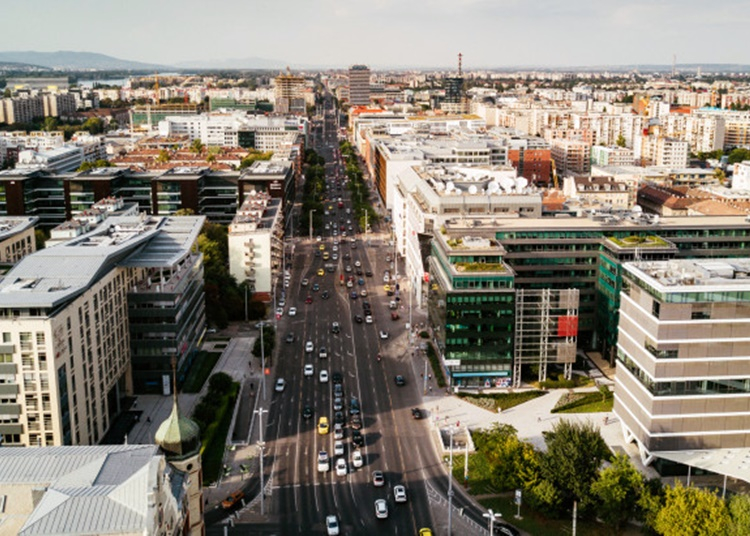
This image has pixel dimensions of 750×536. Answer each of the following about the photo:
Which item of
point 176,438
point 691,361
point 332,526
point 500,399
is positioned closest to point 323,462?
point 332,526

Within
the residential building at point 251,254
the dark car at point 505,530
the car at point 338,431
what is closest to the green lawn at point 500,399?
the car at point 338,431

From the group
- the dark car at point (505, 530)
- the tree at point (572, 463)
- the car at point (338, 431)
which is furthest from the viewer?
the car at point (338, 431)

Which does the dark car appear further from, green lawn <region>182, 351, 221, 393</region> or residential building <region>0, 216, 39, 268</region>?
residential building <region>0, 216, 39, 268</region>

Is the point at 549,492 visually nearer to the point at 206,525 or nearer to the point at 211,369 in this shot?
the point at 206,525

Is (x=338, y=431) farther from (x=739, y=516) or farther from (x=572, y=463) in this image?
(x=739, y=516)

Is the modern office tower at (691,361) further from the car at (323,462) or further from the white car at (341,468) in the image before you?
the car at (323,462)

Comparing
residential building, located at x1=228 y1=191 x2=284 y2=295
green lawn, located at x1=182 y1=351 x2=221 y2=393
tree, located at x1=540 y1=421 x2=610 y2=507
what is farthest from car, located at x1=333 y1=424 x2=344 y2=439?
residential building, located at x1=228 y1=191 x2=284 y2=295

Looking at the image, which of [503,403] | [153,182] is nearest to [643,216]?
[503,403]
